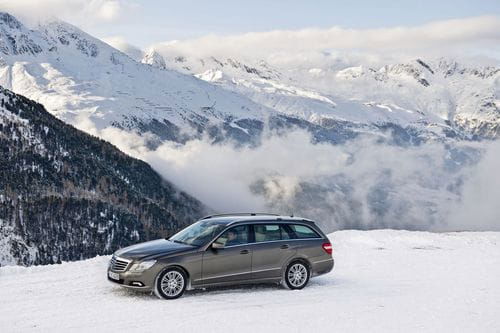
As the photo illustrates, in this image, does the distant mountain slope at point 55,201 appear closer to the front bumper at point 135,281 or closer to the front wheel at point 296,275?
the front wheel at point 296,275

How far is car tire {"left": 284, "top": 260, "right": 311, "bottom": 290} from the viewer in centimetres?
1628

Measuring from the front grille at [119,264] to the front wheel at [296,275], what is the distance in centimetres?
426

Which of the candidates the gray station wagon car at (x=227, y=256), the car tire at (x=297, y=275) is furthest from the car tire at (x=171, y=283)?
the car tire at (x=297, y=275)

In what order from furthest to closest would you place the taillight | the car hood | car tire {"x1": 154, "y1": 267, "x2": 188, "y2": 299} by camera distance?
the taillight
the car hood
car tire {"x1": 154, "y1": 267, "x2": 188, "y2": 299}

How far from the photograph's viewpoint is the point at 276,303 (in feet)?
47.5

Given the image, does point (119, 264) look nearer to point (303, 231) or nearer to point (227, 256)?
point (227, 256)

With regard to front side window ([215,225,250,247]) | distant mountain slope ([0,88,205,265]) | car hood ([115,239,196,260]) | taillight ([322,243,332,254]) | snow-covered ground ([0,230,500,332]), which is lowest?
snow-covered ground ([0,230,500,332])

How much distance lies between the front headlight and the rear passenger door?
2.76 meters

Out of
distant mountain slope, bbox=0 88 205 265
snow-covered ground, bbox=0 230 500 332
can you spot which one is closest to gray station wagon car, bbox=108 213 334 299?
snow-covered ground, bbox=0 230 500 332

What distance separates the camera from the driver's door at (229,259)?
15039 mm

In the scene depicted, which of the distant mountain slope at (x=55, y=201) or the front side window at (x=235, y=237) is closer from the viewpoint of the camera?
the front side window at (x=235, y=237)

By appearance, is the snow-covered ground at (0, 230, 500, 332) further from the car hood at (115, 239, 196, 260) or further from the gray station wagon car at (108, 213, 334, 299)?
the car hood at (115, 239, 196, 260)

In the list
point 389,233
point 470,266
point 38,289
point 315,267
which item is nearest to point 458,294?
point 315,267

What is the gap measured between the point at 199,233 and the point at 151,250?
1.59 meters
